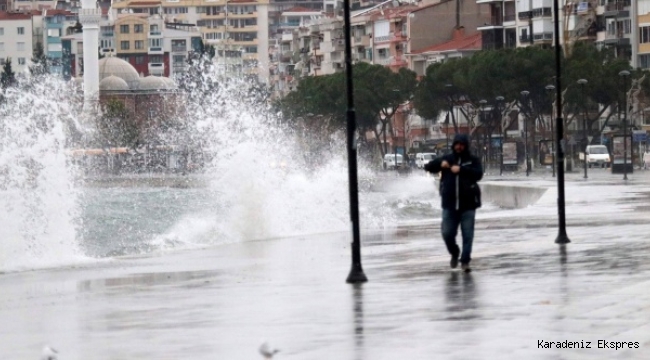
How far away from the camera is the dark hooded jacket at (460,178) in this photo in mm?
18594

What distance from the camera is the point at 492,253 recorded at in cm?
2231

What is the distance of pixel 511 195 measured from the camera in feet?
176

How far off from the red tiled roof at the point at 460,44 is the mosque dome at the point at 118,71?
139 feet

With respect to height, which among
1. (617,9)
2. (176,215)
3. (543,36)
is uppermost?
(617,9)

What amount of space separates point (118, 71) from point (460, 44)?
5377 cm

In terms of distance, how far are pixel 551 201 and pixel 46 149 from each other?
49.7 feet

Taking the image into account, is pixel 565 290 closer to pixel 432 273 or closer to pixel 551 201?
pixel 432 273

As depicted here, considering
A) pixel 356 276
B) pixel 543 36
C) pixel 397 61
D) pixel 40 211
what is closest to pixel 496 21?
pixel 543 36

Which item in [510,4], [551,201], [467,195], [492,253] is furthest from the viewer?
[510,4]

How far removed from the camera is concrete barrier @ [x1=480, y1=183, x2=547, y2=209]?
4881 cm

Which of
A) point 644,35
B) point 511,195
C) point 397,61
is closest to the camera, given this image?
point 511,195

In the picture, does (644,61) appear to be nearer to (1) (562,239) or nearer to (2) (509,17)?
(2) (509,17)

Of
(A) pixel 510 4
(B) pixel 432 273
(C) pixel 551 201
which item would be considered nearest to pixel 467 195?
(B) pixel 432 273

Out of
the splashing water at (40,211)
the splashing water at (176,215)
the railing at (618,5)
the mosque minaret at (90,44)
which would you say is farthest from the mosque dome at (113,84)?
the splashing water at (40,211)
